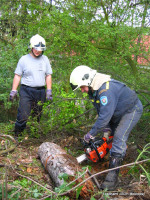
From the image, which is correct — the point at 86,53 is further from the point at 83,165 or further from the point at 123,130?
the point at 83,165

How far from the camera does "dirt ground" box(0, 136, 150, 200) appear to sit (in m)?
2.84

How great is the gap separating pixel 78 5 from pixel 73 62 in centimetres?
153

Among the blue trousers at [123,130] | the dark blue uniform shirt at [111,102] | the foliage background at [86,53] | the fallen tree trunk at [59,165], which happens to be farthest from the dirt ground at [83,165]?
the dark blue uniform shirt at [111,102]

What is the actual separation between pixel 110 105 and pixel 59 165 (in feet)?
3.73

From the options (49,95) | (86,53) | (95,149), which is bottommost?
(95,149)

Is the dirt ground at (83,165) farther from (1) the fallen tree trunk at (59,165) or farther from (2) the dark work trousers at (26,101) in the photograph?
(2) the dark work trousers at (26,101)

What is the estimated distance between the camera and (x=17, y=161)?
361 centimetres

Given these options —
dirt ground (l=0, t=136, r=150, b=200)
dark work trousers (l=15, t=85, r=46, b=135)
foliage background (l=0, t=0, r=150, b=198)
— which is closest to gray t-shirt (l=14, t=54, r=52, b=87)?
dark work trousers (l=15, t=85, r=46, b=135)

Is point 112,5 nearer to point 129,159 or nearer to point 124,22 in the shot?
point 124,22

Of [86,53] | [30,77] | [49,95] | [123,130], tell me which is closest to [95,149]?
[123,130]

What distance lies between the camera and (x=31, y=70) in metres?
4.49

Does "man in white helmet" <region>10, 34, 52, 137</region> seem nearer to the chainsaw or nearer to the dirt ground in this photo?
the dirt ground

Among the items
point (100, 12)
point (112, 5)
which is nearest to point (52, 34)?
point (100, 12)

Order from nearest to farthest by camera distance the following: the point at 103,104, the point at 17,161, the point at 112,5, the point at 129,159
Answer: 1. the point at 103,104
2. the point at 17,161
3. the point at 129,159
4. the point at 112,5
